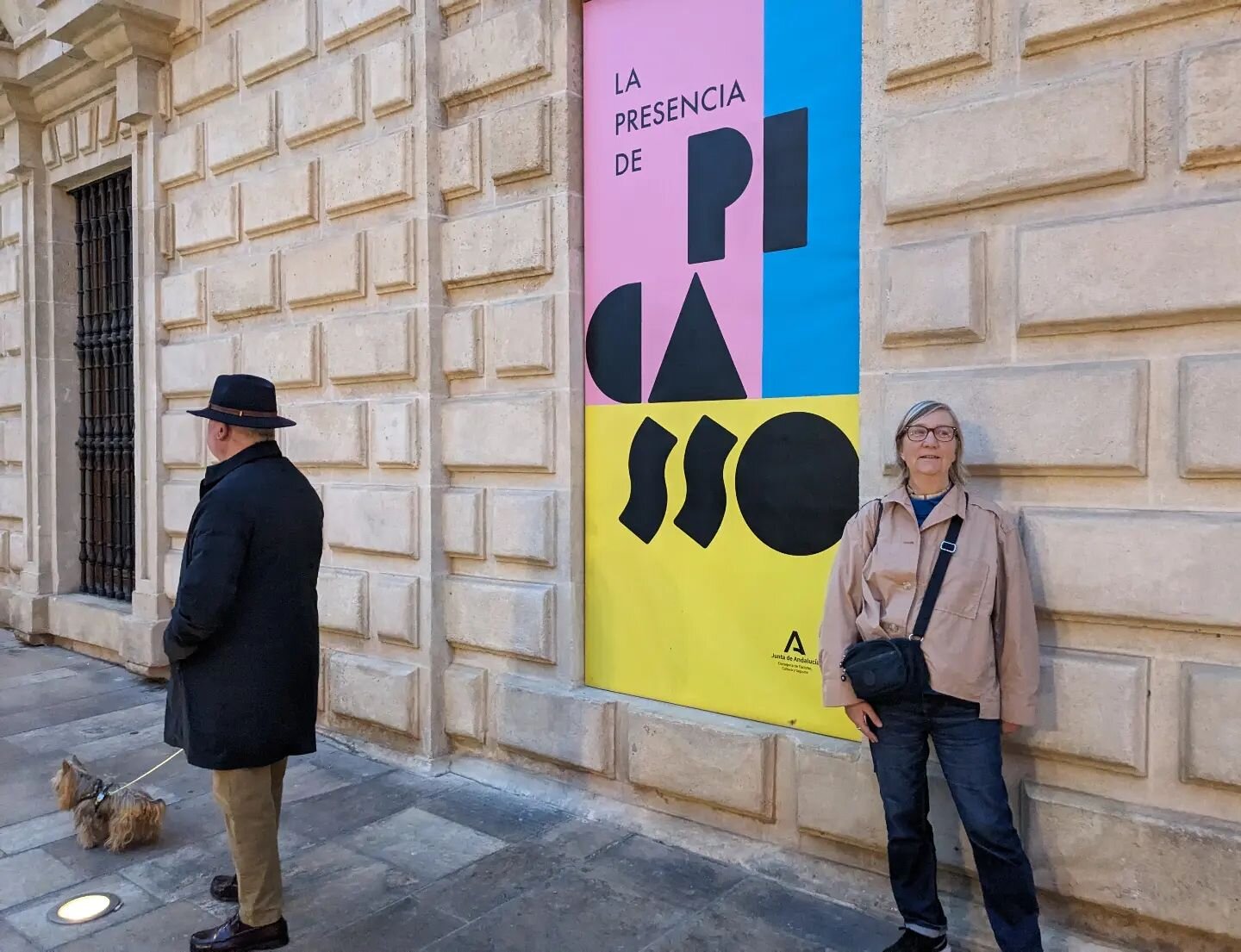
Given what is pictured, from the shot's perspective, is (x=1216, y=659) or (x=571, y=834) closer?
(x=1216, y=659)

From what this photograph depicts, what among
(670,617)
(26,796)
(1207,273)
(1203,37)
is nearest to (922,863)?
(670,617)

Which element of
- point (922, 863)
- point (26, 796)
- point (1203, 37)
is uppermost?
point (1203, 37)

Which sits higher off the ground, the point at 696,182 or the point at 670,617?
the point at 696,182

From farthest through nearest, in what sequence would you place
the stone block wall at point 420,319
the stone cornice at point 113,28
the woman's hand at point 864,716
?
1. the stone cornice at point 113,28
2. the stone block wall at point 420,319
3. the woman's hand at point 864,716

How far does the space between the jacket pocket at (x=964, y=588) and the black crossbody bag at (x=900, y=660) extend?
0.08 ft

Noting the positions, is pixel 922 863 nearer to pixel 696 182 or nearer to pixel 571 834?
pixel 571 834

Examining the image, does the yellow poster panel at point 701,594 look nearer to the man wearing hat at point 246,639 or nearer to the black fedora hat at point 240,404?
the man wearing hat at point 246,639

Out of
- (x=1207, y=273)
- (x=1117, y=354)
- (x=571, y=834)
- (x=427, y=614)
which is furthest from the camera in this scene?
(x=427, y=614)

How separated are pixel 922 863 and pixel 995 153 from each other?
99.4 inches

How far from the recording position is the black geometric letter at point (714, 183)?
14.6 feet

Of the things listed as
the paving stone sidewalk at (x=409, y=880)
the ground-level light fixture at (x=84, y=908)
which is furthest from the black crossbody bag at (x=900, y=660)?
the ground-level light fixture at (x=84, y=908)

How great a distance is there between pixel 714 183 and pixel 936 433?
1875 millimetres

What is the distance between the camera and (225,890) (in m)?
3.88

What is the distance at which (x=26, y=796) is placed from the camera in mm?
5062
